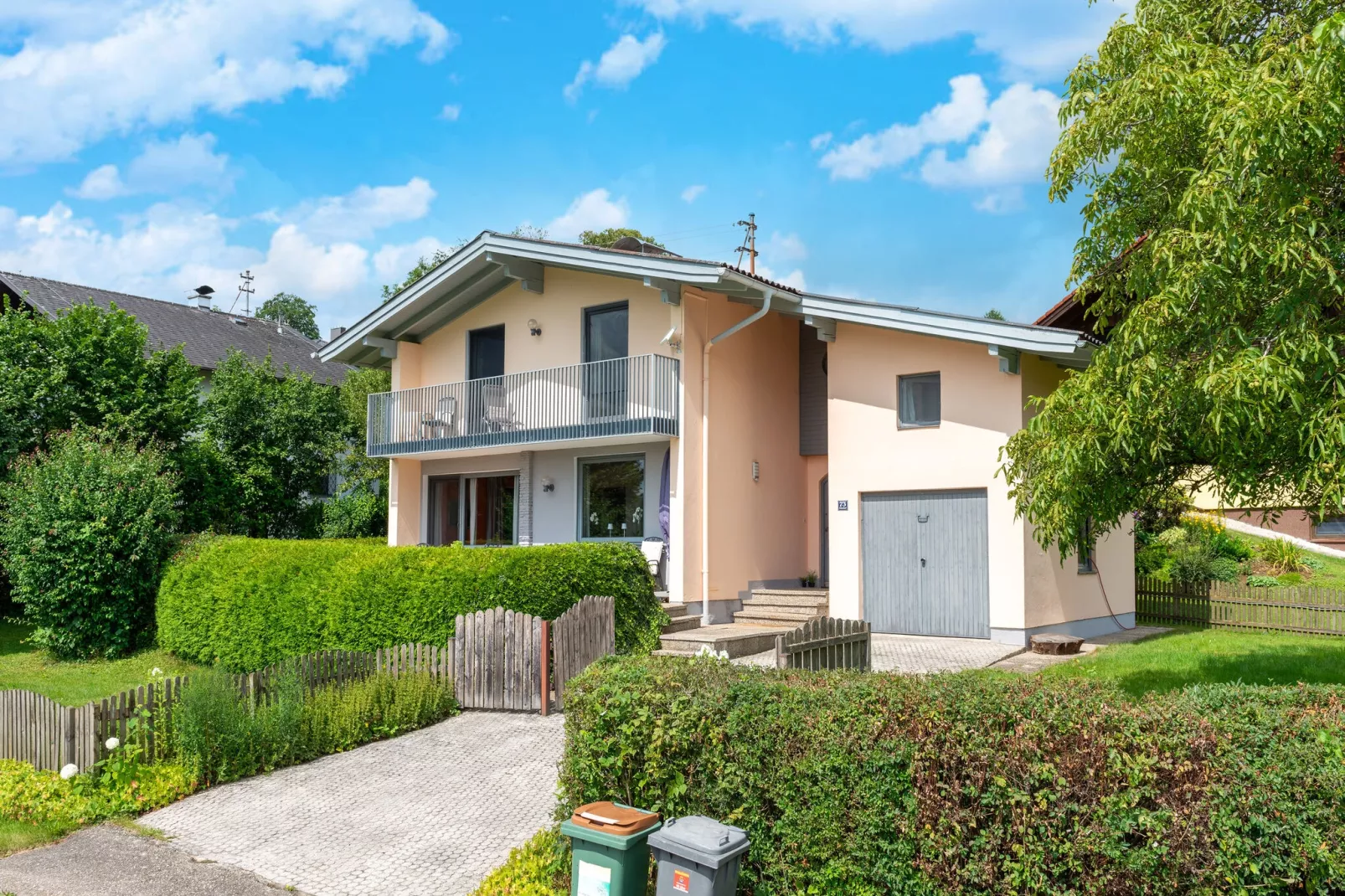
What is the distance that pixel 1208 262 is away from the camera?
6.75 m

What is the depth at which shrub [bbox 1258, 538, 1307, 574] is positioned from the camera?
22250 mm

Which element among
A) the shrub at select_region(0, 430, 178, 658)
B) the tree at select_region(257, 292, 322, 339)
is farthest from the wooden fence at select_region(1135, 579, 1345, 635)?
the tree at select_region(257, 292, 322, 339)

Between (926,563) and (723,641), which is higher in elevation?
(926,563)

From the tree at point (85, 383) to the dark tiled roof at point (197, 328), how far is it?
740 centimetres

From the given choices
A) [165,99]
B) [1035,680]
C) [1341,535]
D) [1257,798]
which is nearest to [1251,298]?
[1035,680]

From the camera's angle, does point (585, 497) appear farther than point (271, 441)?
No

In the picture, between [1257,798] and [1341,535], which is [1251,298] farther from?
[1341,535]

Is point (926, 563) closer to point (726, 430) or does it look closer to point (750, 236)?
point (726, 430)

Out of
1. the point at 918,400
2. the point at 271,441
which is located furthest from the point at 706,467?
the point at 271,441

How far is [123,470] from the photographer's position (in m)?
17.2

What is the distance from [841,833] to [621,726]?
4.89 feet

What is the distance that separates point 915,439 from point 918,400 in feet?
2.10

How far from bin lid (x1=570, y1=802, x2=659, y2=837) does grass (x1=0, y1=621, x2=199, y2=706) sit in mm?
11089

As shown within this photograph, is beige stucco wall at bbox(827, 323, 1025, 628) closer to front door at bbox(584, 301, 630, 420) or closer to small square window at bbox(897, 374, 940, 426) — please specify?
small square window at bbox(897, 374, 940, 426)
